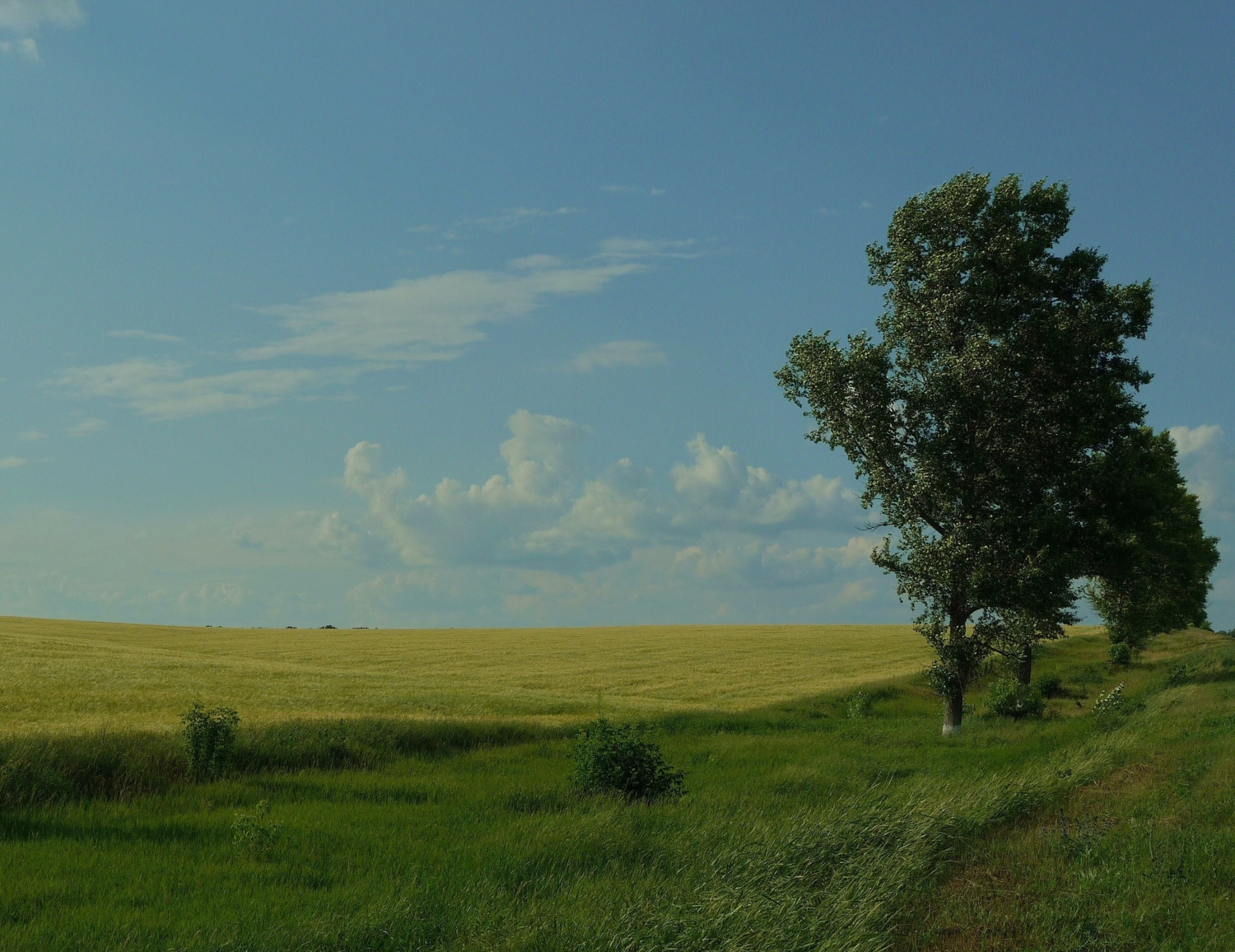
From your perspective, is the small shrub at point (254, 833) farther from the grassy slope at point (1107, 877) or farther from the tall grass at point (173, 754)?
the grassy slope at point (1107, 877)

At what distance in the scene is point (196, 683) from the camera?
3259 cm

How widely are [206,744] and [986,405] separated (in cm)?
2483

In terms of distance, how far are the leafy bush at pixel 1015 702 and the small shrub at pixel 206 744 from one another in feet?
87.2

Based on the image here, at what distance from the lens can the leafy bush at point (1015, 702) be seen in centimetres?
3303

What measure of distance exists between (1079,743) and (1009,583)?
8.25 m

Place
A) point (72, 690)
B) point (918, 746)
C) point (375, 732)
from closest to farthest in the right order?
point (375, 732) < point (918, 746) < point (72, 690)

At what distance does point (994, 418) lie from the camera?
99.6 ft

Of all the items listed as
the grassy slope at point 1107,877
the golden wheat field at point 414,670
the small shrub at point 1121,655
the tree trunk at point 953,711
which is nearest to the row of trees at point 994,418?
the tree trunk at point 953,711

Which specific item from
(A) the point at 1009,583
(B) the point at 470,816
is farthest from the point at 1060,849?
(A) the point at 1009,583

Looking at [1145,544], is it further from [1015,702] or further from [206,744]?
[206,744]

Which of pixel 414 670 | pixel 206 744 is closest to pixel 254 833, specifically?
pixel 206 744

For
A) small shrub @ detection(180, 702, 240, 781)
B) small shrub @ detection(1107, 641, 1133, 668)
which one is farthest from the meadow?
small shrub @ detection(1107, 641, 1133, 668)

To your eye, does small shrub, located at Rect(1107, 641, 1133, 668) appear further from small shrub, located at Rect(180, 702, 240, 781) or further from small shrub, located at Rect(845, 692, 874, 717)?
small shrub, located at Rect(180, 702, 240, 781)

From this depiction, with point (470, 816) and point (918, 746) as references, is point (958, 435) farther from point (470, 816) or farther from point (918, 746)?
point (470, 816)
